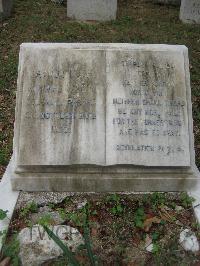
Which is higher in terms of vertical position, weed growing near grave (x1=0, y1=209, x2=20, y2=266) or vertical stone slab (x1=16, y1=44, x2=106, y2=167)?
vertical stone slab (x1=16, y1=44, x2=106, y2=167)

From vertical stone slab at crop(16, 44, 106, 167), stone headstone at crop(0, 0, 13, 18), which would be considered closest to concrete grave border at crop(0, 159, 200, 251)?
vertical stone slab at crop(16, 44, 106, 167)

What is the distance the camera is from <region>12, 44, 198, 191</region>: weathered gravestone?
365 centimetres

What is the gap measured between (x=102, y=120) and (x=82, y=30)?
4.52 m

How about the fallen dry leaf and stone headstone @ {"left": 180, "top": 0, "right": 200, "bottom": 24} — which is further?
stone headstone @ {"left": 180, "top": 0, "right": 200, "bottom": 24}

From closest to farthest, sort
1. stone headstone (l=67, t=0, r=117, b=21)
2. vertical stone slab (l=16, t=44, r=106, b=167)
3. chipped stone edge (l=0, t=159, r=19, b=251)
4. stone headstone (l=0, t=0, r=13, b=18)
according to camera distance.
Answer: chipped stone edge (l=0, t=159, r=19, b=251), vertical stone slab (l=16, t=44, r=106, b=167), stone headstone (l=0, t=0, r=13, b=18), stone headstone (l=67, t=0, r=117, b=21)

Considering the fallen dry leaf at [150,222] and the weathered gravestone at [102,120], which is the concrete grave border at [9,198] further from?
the fallen dry leaf at [150,222]

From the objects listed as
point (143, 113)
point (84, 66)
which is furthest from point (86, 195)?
point (84, 66)

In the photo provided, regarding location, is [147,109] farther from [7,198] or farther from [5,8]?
[5,8]

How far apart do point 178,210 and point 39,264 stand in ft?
4.22

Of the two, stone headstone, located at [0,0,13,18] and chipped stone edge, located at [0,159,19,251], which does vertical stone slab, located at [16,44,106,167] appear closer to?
chipped stone edge, located at [0,159,19,251]

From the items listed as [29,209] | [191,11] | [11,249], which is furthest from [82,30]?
[11,249]

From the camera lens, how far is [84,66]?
3752 millimetres

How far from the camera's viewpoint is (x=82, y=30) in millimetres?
7816

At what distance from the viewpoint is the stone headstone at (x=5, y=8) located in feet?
26.0
